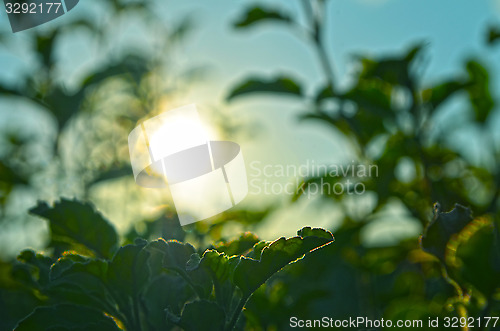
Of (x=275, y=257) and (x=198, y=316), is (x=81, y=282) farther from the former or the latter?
(x=275, y=257)

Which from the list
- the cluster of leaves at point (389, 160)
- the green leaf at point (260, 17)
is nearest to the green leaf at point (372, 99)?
the cluster of leaves at point (389, 160)

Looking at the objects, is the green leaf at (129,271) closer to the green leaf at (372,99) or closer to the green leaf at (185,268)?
the green leaf at (185,268)

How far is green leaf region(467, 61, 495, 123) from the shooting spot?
70.1 inches

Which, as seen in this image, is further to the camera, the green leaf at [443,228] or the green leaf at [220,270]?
the green leaf at [443,228]

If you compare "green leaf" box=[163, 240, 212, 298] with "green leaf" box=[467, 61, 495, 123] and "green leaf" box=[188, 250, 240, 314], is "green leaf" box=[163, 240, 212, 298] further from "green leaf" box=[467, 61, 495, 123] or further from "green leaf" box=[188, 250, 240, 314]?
"green leaf" box=[467, 61, 495, 123]

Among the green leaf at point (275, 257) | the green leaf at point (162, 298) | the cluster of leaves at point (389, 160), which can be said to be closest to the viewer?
the green leaf at point (275, 257)

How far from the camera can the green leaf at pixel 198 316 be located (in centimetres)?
61

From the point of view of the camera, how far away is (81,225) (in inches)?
31.5

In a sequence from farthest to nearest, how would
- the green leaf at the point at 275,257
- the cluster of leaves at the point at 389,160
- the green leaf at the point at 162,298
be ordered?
the cluster of leaves at the point at 389,160
the green leaf at the point at 162,298
the green leaf at the point at 275,257

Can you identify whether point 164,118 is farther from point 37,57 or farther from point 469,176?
point 37,57

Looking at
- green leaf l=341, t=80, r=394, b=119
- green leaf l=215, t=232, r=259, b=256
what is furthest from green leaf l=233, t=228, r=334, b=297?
green leaf l=341, t=80, r=394, b=119

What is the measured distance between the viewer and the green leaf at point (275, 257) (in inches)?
23.5

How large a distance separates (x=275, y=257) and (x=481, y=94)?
5.18ft

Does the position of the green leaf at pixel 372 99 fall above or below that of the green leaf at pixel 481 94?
above
